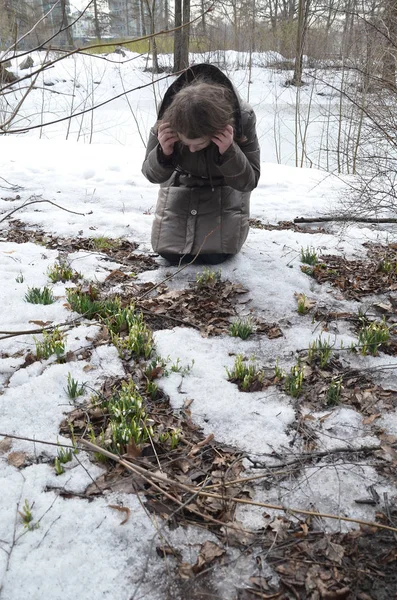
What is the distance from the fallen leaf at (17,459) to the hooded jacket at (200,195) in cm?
220

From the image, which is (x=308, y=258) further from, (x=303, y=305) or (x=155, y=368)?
(x=155, y=368)

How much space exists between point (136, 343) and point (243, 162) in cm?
168

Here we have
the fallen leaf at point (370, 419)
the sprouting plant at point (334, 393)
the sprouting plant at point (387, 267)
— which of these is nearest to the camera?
the fallen leaf at point (370, 419)

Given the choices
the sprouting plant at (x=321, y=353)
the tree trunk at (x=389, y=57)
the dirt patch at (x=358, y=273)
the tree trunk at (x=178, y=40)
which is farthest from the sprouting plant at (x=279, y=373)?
the tree trunk at (x=178, y=40)

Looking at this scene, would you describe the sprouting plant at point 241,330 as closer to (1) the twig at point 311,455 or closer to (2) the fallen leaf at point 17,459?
(1) the twig at point 311,455

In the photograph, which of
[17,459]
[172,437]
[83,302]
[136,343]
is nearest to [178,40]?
[83,302]

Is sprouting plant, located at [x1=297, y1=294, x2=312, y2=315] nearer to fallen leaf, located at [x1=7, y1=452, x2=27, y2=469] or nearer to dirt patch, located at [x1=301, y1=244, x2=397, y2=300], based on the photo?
dirt patch, located at [x1=301, y1=244, x2=397, y2=300]

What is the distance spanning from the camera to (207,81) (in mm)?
3449

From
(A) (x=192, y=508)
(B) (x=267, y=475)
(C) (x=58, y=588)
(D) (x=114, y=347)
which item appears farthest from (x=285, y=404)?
(C) (x=58, y=588)

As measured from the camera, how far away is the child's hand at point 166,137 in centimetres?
334

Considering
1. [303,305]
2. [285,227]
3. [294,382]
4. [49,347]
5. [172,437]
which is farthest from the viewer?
[285,227]

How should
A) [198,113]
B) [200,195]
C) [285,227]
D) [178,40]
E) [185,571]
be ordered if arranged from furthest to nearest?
[178,40] < [285,227] < [200,195] < [198,113] < [185,571]

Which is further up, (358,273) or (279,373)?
(358,273)

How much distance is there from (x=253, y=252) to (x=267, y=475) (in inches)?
109
